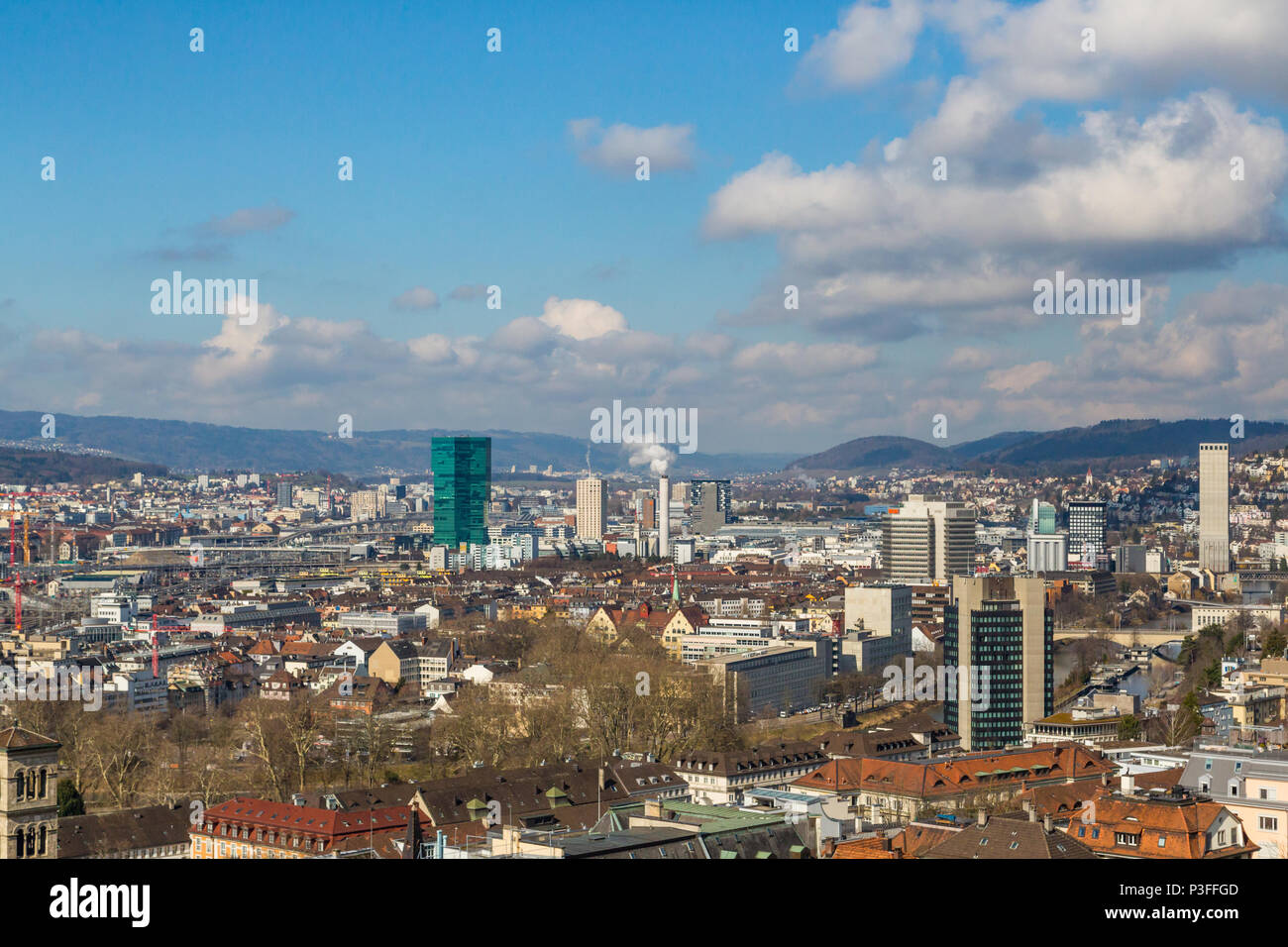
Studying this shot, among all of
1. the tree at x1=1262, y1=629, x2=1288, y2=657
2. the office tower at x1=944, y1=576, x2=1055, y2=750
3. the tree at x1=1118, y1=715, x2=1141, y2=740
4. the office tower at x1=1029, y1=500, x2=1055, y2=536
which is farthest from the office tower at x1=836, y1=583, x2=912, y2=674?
the office tower at x1=1029, y1=500, x2=1055, y2=536

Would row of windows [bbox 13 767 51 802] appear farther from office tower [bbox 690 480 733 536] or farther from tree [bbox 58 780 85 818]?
office tower [bbox 690 480 733 536]

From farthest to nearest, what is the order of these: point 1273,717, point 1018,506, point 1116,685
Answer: point 1018,506 < point 1116,685 < point 1273,717

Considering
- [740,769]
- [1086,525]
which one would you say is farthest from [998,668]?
[1086,525]

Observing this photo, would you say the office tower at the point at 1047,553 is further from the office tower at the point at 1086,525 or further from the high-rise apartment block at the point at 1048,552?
the office tower at the point at 1086,525

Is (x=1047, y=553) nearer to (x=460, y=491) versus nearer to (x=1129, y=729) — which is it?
(x=460, y=491)
